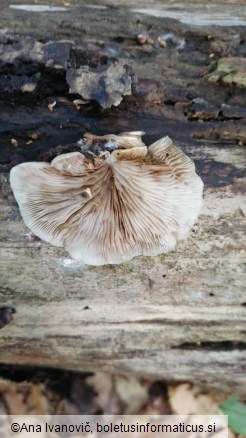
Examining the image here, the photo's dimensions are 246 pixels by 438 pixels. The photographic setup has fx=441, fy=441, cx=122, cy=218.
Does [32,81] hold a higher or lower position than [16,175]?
higher

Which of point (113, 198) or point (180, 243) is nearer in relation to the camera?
point (113, 198)

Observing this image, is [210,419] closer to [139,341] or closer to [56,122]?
[139,341]

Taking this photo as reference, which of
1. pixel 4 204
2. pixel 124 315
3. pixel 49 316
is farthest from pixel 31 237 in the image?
pixel 124 315

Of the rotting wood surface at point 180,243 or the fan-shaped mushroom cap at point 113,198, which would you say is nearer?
the fan-shaped mushroom cap at point 113,198

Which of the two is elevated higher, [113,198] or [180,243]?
[113,198]
